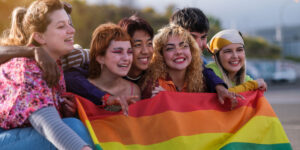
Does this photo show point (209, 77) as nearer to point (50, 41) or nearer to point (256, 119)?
point (256, 119)

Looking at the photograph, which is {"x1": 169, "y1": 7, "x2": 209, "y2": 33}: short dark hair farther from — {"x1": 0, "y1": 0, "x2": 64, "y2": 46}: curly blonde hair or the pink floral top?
the pink floral top

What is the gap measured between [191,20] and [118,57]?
1427 mm

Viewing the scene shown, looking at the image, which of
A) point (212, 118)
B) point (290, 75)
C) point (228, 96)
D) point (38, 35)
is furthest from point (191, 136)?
point (290, 75)

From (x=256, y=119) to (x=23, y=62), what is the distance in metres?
1.92

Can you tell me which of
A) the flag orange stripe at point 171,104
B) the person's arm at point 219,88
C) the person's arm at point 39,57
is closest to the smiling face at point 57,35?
the person's arm at point 39,57

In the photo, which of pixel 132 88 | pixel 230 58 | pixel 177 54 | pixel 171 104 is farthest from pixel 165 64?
pixel 230 58

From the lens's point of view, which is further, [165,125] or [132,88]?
[132,88]

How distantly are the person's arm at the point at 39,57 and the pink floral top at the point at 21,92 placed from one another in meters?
0.04

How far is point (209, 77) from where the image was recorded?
11.5 ft

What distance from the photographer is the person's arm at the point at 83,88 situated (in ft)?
9.76

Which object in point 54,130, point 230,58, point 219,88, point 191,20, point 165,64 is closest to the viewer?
point 54,130

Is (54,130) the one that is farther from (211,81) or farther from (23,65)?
(211,81)

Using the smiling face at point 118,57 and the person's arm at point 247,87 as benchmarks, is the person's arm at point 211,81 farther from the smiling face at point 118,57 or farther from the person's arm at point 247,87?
the smiling face at point 118,57

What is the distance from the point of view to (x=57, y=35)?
2.72 metres
